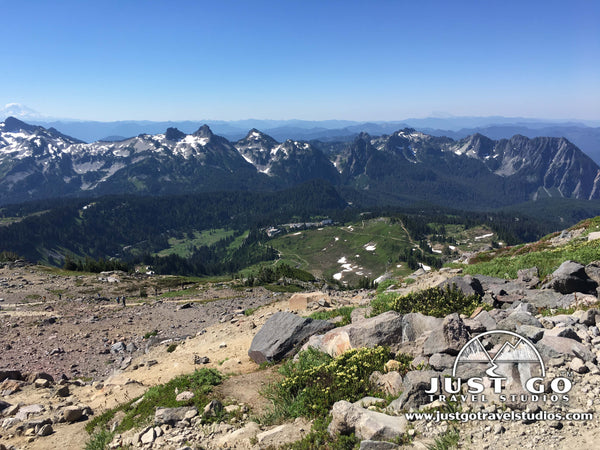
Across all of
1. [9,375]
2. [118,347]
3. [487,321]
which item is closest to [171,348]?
[118,347]

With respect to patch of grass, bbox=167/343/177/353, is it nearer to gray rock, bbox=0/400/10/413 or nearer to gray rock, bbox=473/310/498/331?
gray rock, bbox=0/400/10/413

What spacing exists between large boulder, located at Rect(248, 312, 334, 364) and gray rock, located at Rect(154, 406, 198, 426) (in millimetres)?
4959

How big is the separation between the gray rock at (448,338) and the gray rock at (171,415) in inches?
328

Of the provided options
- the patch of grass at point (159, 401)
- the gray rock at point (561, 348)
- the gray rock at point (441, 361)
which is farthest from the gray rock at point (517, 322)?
the patch of grass at point (159, 401)

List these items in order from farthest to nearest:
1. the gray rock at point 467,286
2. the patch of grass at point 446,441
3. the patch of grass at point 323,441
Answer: the gray rock at point 467,286, the patch of grass at point 323,441, the patch of grass at point 446,441

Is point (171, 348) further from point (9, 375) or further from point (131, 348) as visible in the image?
point (9, 375)

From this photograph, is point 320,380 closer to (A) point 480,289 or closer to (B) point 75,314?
(A) point 480,289

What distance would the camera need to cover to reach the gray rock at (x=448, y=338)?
10586 mm

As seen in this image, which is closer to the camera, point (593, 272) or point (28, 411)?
point (28, 411)

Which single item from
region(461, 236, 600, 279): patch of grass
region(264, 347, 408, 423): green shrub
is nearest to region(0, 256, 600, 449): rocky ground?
region(264, 347, 408, 423): green shrub

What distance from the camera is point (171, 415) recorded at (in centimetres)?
1126

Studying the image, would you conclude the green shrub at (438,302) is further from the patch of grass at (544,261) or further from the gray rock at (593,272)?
the patch of grass at (544,261)

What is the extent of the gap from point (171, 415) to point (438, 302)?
11.9 m

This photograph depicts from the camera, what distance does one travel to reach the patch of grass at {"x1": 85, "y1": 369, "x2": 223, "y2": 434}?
11865 millimetres
